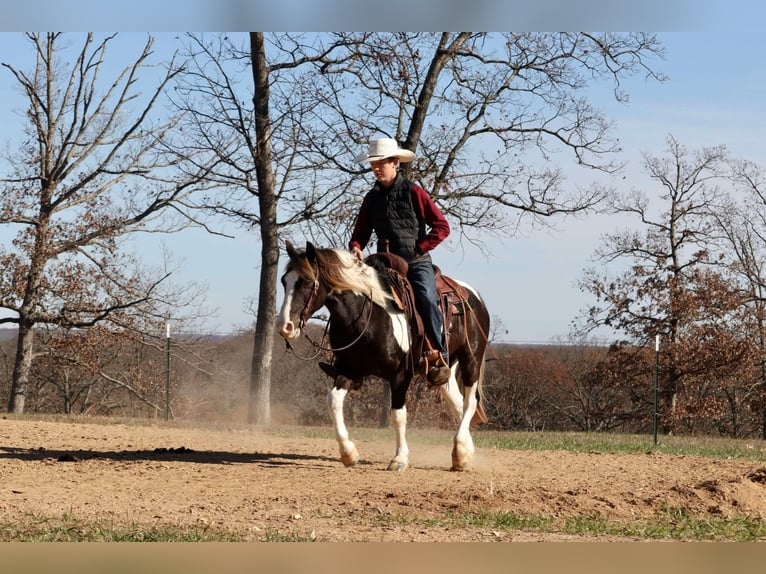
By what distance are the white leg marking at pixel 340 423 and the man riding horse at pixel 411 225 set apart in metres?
0.97

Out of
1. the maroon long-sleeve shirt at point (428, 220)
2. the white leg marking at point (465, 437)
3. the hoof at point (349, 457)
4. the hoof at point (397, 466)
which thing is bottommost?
the hoof at point (397, 466)

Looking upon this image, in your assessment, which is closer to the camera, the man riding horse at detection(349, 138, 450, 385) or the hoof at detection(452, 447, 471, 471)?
the man riding horse at detection(349, 138, 450, 385)

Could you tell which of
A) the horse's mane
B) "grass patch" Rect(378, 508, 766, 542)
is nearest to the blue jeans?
the horse's mane

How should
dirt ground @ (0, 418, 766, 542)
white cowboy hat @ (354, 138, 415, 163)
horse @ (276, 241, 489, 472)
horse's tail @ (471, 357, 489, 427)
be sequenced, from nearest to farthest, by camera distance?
dirt ground @ (0, 418, 766, 542)
horse @ (276, 241, 489, 472)
white cowboy hat @ (354, 138, 415, 163)
horse's tail @ (471, 357, 489, 427)

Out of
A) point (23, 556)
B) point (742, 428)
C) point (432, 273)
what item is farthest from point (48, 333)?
point (23, 556)

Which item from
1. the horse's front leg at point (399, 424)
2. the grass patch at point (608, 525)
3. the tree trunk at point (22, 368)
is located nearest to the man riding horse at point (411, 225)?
the horse's front leg at point (399, 424)

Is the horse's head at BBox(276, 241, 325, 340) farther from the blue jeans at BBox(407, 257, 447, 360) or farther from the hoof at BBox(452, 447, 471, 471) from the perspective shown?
the hoof at BBox(452, 447, 471, 471)

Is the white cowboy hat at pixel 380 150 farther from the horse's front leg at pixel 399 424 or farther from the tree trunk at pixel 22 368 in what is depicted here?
the tree trunk at pixel 22 368

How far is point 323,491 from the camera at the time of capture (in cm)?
815

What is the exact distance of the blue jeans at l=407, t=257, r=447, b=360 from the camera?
31.0 feet

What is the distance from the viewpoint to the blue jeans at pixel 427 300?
31.0 ft

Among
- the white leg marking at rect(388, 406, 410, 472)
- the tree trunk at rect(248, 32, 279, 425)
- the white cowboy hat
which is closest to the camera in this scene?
the white cowboy hat

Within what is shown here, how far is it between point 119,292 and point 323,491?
18279 mm

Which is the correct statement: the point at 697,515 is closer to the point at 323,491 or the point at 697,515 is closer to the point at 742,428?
the point at 323,491
